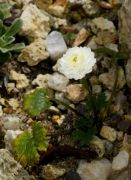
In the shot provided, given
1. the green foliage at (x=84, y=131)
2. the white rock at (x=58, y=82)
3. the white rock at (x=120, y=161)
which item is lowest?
the white rock at (x=120, y=161)

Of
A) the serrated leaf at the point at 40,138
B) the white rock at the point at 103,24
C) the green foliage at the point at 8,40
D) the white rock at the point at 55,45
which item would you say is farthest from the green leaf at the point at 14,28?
the serrated leaf at the point at 40,138

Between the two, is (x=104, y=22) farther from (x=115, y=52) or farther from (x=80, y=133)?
(x=80, y=133)

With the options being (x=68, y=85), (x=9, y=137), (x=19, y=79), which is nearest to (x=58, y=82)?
A: (x=68, y=85)

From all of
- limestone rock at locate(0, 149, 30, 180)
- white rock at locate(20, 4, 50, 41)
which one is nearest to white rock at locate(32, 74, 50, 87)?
white rock at locate(20, 4, 50, 41)

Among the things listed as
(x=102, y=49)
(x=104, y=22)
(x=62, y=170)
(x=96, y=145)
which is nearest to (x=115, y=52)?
(x=102, y=49)

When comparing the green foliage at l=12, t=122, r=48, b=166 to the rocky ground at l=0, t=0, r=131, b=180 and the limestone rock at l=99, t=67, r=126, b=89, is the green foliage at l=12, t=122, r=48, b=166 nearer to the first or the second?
the rocky ground at l=0, t=0, r=131, b=180

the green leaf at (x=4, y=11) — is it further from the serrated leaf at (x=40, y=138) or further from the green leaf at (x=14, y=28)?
the serrated leaf at (x=40, y=138)

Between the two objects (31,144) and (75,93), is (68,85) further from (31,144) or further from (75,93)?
(31,144)
